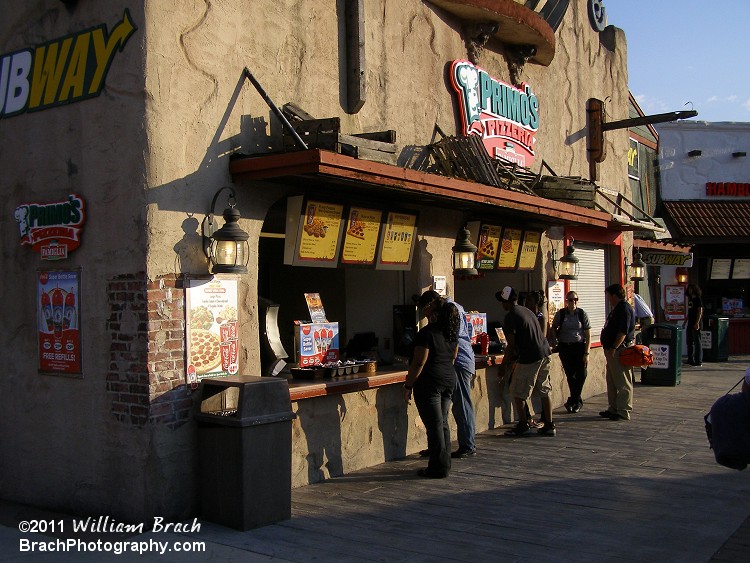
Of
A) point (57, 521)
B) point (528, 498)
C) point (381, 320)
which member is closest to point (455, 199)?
point (381, 320)

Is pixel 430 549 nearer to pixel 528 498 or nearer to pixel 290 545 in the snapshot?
pixel 290 545

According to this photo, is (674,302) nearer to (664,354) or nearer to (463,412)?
(664,354)

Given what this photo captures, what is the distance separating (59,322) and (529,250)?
7.59 m

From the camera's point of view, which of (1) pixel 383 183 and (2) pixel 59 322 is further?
(1) pixel 383 183

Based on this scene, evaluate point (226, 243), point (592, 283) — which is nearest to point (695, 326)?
point (592, 283)

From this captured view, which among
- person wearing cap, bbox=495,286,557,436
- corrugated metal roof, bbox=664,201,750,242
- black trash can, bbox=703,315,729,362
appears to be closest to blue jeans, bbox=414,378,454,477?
person wearing cap, bbox=495,286,557,436

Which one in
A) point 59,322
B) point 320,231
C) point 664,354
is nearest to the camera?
point 59,322

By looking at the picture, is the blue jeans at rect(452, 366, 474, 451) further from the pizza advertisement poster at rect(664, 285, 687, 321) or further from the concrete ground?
the pizza advertisement poster at rect(664, 285, 687, 321)

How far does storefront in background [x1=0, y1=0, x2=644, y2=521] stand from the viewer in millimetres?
6441

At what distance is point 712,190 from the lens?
22281 mm

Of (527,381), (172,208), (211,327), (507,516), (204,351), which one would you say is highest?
(172,208)

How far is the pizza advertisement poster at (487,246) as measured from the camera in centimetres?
1102


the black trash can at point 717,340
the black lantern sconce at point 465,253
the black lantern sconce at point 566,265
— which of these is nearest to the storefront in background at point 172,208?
the black lantern sconce at point 465,253

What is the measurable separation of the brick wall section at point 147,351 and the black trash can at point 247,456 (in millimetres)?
262
